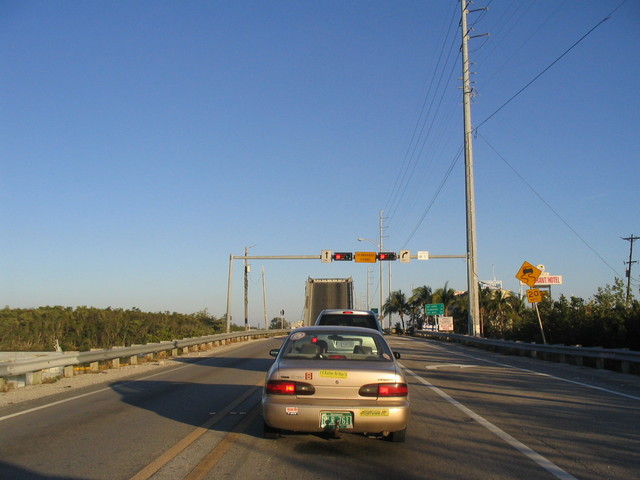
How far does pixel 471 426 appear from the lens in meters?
8.47

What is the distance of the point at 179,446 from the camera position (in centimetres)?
717

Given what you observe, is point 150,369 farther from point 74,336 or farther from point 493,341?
point 74,336

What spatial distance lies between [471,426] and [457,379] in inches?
259

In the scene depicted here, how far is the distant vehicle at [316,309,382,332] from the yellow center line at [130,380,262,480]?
4.92 meters

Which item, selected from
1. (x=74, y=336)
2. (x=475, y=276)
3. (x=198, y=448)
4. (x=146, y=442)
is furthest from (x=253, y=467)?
(x=74, y=336)

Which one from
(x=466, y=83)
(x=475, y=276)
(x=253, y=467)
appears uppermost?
(x=466, y=83)

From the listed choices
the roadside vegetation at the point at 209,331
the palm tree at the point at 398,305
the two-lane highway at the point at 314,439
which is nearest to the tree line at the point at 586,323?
the roadside vegetation at the point at 209,331

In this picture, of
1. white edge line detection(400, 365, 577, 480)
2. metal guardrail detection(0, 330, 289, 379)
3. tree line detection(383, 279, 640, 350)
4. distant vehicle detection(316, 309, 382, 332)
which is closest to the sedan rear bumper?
white edge line detection(400, 365, 577, 480)

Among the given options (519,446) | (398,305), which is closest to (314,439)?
(519,446)

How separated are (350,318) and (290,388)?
29.9ft

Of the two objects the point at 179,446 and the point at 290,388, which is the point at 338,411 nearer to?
the point at 290,388

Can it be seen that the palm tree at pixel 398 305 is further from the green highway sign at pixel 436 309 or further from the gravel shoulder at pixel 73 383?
the gravel shoulder at pixel 73 383

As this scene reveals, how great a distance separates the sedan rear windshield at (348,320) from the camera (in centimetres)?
1505

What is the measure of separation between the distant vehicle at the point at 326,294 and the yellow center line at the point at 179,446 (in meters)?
17.6
